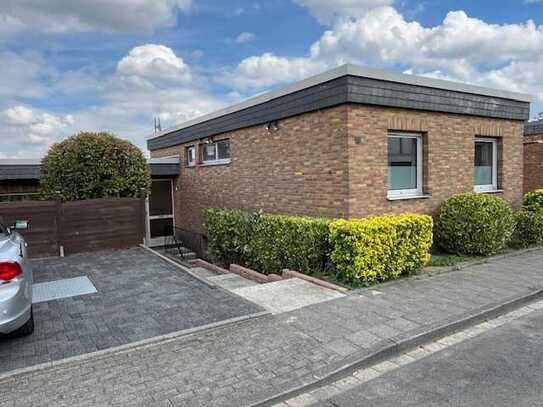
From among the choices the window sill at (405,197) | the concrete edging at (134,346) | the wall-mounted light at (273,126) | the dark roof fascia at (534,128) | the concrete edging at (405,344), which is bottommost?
the concrete edging at (405,344)

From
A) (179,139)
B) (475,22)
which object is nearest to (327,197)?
(475,22)

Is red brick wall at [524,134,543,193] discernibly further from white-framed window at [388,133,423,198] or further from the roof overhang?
white-framed window at [388,133,423,198]

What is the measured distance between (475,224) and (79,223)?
885 cm

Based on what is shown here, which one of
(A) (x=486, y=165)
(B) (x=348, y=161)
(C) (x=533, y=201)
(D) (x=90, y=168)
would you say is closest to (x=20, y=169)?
(D) (x=90, y=168)

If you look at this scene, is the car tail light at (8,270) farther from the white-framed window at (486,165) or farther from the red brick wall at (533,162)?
the red brick wall at (533,162)

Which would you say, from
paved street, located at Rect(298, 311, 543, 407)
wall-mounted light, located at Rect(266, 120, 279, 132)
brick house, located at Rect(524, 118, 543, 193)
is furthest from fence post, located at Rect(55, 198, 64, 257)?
brick house, located at Rect(524, 118, 543, 193)

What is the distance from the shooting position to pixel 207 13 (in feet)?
32.4

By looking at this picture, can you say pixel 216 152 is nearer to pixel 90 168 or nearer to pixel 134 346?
pixel 90 168

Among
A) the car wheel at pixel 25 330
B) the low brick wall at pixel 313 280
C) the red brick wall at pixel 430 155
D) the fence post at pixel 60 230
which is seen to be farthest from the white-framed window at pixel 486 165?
the fence post at pixel 60 230

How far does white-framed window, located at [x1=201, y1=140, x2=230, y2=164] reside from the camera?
12264 millimetres

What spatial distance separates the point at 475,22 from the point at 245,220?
25.0ft

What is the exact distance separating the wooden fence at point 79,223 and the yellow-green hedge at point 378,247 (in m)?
5.87

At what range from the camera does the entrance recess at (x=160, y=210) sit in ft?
50.1

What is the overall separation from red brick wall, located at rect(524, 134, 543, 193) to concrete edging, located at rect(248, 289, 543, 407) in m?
9.46
